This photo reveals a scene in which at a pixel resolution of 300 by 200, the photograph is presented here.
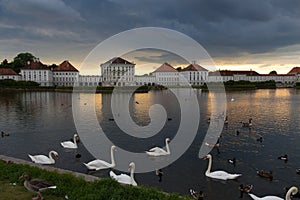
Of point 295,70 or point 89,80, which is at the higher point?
point 295,70

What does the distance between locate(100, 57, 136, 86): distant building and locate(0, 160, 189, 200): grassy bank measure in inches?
3482

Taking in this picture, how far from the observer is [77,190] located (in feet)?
21.5

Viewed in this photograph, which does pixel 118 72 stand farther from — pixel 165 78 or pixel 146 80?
pixel 165 78

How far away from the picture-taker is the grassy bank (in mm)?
6113

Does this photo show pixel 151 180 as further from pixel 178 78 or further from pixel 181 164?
pixel 178 78

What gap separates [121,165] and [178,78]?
104986 mm

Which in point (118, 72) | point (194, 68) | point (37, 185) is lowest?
point (37, 185)

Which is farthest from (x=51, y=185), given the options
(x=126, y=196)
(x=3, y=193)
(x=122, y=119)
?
(x=122, y=119)

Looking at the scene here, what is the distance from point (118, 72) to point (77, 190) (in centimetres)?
9614

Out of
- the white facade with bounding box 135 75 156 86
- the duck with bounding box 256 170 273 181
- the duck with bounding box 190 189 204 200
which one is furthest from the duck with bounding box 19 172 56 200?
the white facade with bounding box 135 75 156 86

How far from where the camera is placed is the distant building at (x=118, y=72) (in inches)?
3868

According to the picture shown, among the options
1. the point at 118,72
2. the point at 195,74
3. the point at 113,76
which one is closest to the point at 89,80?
the point at 113,76

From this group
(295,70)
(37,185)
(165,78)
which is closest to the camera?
(37,185)

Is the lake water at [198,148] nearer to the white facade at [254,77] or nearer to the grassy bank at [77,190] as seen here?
the grassy bank at [77,190]
